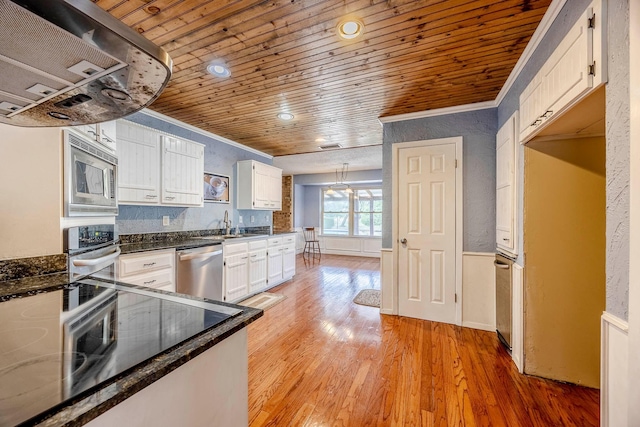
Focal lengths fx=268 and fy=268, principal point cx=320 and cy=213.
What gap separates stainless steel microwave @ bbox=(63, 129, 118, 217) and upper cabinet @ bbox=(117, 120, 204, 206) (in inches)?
19.6

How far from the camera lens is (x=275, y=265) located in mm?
4324

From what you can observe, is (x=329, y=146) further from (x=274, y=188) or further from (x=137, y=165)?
(x=137, y=165)

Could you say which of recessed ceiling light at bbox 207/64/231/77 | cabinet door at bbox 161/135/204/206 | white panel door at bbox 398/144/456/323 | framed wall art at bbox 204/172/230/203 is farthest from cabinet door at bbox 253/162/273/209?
white panel door at bbox 398/144/456/323

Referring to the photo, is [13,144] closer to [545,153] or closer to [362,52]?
[362,52]

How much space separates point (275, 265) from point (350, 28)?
344 centimetres

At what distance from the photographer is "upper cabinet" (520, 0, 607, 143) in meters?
1.12

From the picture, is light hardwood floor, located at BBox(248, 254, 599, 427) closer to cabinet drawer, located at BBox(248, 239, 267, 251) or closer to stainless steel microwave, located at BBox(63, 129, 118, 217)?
cabinet drawer, located at BBox(248, 239, 267, 251)

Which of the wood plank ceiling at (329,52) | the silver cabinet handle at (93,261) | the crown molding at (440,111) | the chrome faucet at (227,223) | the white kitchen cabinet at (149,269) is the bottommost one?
the white kitchen cabinet at (149,269)

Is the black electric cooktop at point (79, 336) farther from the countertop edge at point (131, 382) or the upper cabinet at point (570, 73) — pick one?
the upper cabinet at point (570, 73)

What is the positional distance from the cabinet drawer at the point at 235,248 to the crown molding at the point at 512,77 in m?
2.39

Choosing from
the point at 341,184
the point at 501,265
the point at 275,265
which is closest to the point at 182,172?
the point at 275,265

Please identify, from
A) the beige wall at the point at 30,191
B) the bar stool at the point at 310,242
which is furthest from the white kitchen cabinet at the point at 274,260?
the bar stool at the point at 310,242

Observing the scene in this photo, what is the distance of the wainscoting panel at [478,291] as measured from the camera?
9.09 feet

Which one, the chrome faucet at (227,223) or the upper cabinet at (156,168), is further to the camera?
the chrome faucet at (227,223)
